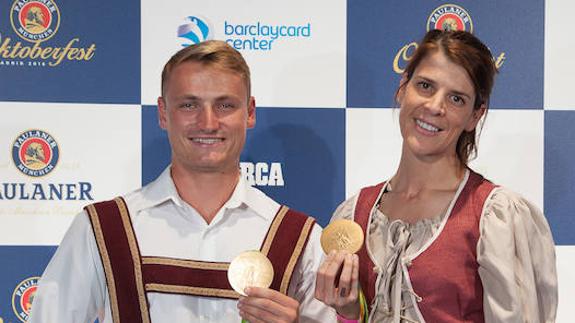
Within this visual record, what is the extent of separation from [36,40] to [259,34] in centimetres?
71

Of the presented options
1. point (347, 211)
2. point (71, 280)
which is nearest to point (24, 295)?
point (71, 280)

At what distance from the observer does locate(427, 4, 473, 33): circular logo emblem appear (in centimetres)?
228

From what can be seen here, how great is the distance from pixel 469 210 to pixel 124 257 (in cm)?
82

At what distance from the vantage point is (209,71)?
5.45 ft

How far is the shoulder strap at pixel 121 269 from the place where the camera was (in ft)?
5.21

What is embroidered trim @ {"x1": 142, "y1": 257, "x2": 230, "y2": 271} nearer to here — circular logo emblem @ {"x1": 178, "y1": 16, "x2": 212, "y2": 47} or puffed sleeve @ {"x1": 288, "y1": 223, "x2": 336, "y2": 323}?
puffed sleeve @ {"x1": 288, "y1": 223, "x2": 336, "y2": 323}

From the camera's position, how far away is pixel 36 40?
2195mm

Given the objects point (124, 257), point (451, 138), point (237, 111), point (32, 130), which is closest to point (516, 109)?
point (451, 138)

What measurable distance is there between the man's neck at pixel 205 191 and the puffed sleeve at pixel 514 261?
0.63m

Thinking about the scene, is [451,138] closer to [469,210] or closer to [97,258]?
[469,210]

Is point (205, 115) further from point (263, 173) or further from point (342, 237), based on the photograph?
point (263, 173)

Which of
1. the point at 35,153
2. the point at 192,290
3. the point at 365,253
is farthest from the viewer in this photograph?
the point at 35,153

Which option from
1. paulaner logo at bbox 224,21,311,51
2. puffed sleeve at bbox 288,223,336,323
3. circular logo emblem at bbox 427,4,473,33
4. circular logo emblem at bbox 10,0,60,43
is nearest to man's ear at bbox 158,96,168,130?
puffed sleeve at bbox 288,223,336,323

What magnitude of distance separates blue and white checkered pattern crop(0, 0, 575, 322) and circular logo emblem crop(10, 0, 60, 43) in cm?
1
